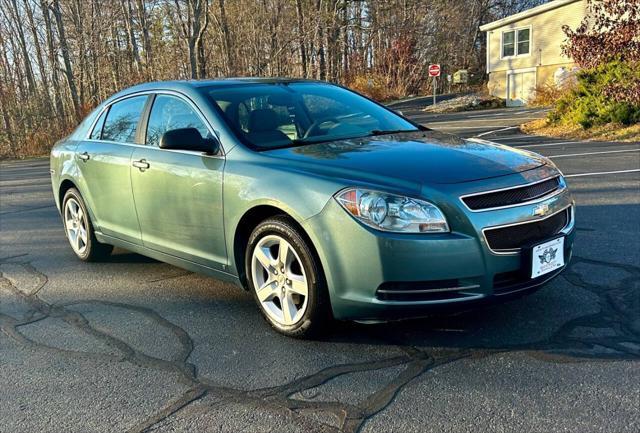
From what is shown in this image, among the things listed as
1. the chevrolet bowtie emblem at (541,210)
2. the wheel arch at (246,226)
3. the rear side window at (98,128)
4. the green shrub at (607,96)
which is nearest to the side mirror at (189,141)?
the wheel arch at (246,226)

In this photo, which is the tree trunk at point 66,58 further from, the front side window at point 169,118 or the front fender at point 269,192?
the front fender at point 269,192

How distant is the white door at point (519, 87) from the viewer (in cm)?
3186

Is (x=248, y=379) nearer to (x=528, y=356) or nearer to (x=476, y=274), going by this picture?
(x=476, y=274)

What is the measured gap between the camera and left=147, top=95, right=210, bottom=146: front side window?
13.3ft

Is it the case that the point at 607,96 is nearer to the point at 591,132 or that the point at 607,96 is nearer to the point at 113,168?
the point at 591,132

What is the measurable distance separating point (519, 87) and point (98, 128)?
31357 millimetres

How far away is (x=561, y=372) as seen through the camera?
283cm

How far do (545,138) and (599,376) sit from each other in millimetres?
12927

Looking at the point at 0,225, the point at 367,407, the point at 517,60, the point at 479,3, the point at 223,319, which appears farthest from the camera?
the point at 479,3

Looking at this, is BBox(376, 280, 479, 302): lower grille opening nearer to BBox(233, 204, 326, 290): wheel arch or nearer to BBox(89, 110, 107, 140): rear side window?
BBox(233, 204, 326, 290): wheel arch

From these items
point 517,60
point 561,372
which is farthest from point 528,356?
point 517,60

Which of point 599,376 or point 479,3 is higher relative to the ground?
point 479,3

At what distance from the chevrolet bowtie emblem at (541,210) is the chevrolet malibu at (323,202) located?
12 millimetres

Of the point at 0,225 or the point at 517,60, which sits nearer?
the point at 0,225
